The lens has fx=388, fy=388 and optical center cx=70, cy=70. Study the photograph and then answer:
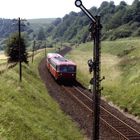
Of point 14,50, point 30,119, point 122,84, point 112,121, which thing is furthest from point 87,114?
point 14,50

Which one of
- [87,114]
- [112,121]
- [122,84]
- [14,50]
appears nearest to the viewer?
[112,121]

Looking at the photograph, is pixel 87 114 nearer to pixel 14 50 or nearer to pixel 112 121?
pixel 112 121

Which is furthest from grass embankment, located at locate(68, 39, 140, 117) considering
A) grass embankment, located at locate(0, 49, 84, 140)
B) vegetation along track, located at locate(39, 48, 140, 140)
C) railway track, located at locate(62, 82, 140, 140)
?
grass embankment, located at locate(0, 49, 84, 140)

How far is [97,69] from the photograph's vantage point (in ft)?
59.5

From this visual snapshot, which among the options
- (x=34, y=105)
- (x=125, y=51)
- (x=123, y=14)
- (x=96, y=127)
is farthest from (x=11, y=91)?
(x=123, y=14)

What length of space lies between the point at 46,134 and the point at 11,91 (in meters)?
8.30

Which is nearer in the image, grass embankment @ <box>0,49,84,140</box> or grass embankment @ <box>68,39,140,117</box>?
grass embankment @ <box>0,49,84,140</box>

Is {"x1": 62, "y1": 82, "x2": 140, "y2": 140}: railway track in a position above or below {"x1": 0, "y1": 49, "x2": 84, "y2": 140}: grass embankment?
below

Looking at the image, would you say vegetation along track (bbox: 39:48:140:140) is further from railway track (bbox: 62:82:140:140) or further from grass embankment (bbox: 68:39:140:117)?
grass embankment (bbox: 68:39:140:117)

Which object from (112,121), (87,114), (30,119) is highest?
(30,119)

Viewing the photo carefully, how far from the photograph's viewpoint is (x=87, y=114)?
36.6m

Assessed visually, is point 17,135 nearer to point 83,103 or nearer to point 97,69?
point 97,69

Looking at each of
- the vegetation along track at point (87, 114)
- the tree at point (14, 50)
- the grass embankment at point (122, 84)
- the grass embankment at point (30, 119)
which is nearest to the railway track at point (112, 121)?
the vegetation along track at point (87, 114)

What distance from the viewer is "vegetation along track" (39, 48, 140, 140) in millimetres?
30672
